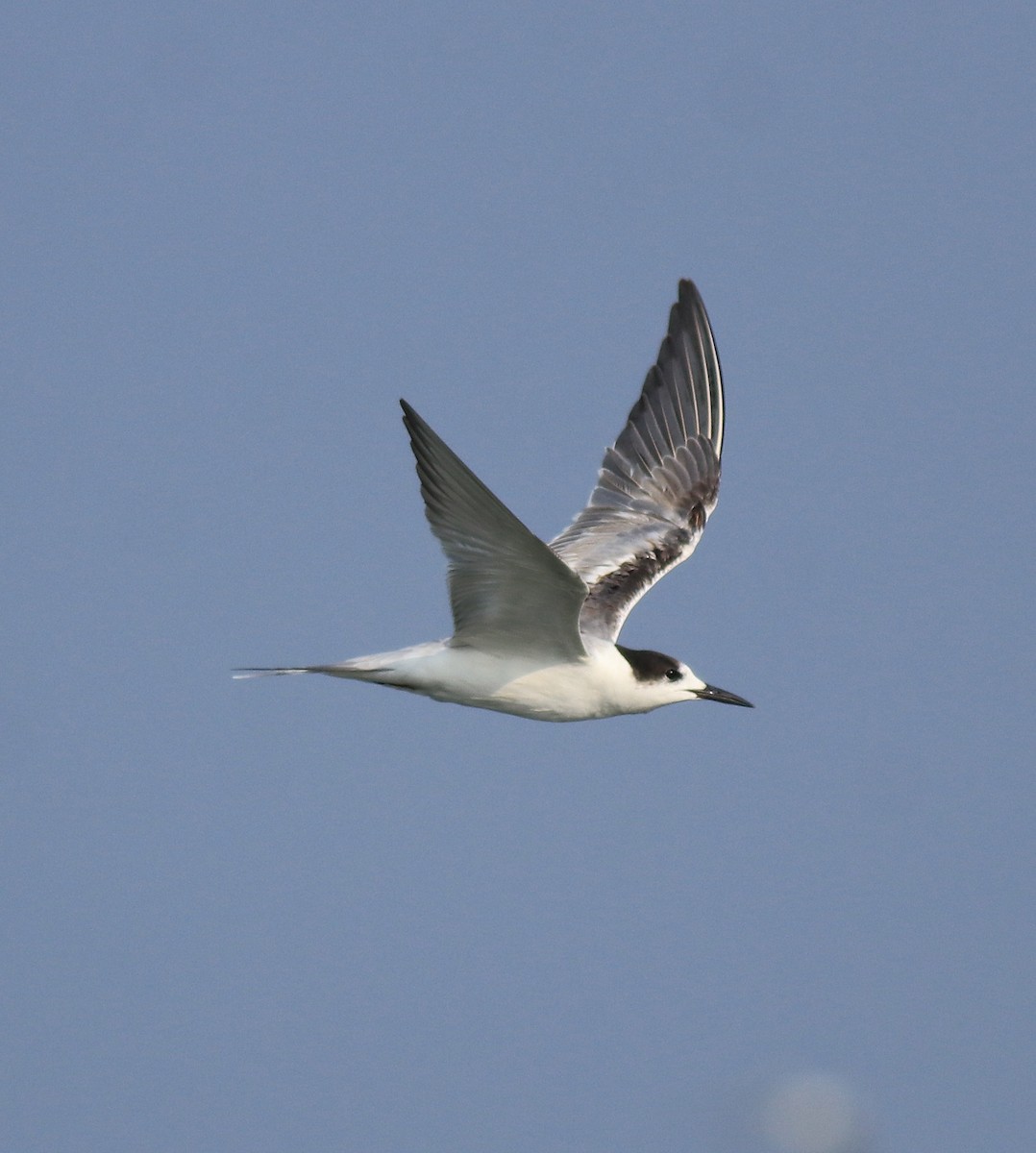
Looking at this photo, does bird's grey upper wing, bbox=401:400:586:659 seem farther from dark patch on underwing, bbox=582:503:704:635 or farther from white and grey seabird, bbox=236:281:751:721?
dark patch on underwing, bbox=582:503:704:635

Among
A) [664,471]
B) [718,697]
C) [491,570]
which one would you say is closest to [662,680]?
[718,697]

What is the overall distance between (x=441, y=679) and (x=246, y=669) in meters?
1.30

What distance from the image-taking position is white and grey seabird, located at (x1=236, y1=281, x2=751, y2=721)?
33.6 feet

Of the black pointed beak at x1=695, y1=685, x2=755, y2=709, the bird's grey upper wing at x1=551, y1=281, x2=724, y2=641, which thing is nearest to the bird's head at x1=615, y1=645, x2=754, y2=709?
the black pointed beak at x1=695, y1=685, x2=755, y2=709

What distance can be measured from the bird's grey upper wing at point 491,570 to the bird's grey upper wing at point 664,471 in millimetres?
2492

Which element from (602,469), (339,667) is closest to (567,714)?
(339,667)

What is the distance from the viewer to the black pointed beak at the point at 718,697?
42.1ft

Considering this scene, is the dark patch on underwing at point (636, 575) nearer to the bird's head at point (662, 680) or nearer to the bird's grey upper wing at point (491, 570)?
the bird's head at point (662, 680)

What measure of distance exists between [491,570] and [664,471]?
4.97m

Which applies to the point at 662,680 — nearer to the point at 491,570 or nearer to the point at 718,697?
the point at 718,697

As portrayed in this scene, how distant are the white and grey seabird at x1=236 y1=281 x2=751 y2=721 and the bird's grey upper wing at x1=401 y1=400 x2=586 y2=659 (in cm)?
1

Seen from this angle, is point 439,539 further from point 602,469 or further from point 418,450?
point 602,469

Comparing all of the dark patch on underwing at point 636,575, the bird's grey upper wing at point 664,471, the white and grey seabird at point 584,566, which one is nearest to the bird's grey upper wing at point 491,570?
the white and grey seabird at point 584,566

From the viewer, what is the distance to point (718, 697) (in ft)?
42.2
